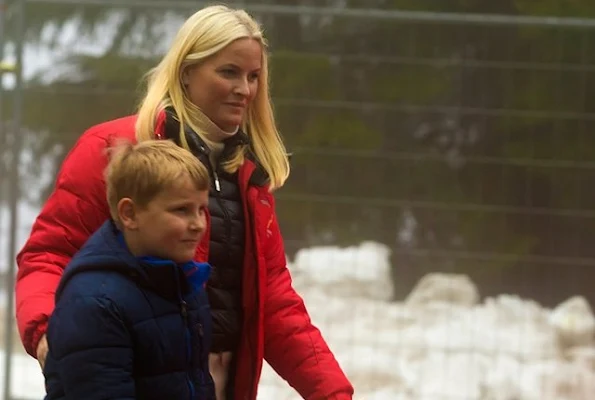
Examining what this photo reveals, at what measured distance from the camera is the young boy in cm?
265

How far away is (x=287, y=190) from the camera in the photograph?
6133 millimetres

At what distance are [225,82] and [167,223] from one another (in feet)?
1.93

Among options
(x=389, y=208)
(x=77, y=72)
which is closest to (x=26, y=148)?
(x=77, y=72)

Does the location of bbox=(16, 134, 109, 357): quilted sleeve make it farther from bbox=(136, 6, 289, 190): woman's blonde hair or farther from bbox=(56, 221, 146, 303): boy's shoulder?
bbox=(56, 221, 146, 303): boy's shoulder

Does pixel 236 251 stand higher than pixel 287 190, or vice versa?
pixel 236 251

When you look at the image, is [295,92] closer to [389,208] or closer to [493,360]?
[389,208]

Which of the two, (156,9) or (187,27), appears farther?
(156,9)

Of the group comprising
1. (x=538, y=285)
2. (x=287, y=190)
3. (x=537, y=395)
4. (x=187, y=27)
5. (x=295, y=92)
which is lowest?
(x=537, y=395)

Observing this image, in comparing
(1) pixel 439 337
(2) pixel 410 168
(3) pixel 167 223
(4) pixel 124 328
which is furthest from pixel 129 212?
(1) pixel 439 337

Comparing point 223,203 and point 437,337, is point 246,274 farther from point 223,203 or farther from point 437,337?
point 437,337

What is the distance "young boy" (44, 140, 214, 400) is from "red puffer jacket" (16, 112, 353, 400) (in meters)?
0.28

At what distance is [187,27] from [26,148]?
10.3 feet

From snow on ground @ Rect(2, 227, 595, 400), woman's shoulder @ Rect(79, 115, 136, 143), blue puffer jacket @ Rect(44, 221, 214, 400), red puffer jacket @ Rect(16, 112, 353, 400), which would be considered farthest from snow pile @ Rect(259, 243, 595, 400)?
blue puffer jacket @ Rect(44, 221, 214, 400)

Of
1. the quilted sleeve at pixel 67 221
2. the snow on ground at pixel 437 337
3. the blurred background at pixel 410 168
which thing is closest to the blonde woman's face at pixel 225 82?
the quilted sleeve at pixel 67 221
